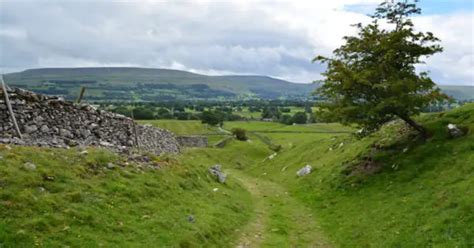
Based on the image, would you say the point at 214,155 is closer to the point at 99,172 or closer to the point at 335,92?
the point at 335,92

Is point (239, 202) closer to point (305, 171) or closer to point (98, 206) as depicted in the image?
point (98, 206)

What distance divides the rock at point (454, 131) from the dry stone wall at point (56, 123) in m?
22.0

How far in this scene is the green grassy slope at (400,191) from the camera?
59.8 ft

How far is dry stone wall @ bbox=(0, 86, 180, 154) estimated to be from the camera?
71.2ft

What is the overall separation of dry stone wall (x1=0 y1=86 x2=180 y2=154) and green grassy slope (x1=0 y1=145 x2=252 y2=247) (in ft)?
9.89

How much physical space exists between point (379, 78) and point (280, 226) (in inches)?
504

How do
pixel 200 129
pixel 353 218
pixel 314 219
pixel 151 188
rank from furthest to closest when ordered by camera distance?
pixel 200 129 → pixel 314 219 → pixel 353 218 → pixel 151 188

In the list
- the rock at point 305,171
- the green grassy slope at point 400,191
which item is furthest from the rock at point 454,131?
the rock at point 305,171

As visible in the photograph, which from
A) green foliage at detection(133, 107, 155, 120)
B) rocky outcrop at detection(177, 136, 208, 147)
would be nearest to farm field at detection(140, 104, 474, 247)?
rocky outcrop at detection(177, 136, 208, 147)

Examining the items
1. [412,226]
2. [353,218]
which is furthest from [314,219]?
[412,226]

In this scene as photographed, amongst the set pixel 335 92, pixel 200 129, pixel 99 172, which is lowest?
pixel 200 129

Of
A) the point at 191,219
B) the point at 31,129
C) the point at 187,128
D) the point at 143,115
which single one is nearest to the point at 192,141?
the point at 187,128

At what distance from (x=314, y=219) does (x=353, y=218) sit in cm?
294

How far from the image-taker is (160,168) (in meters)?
24.7
